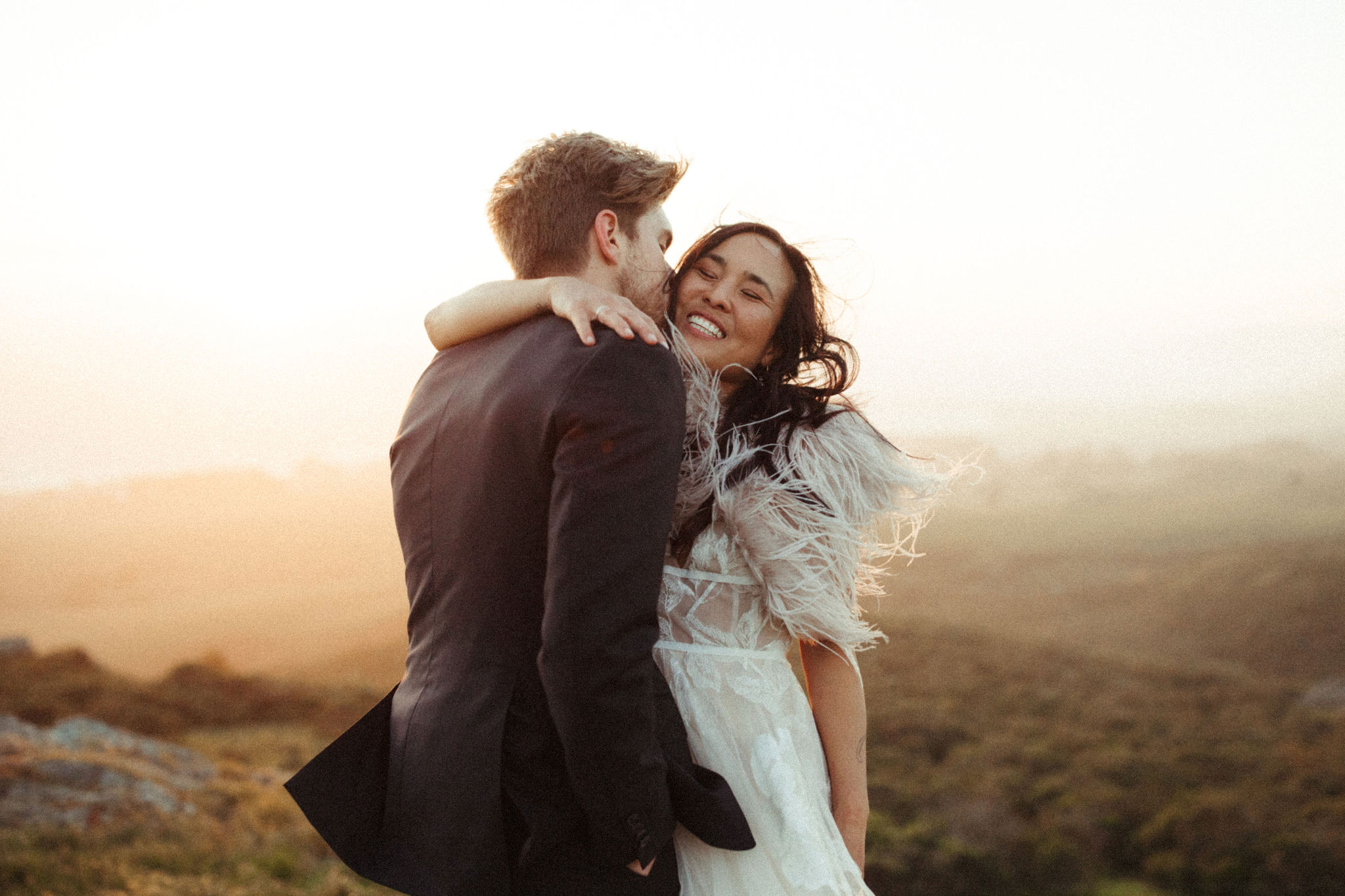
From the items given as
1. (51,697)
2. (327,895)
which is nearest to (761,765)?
(327,895)

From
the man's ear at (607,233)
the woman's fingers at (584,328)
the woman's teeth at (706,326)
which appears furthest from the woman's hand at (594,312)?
the woman's teeth at (706,326)

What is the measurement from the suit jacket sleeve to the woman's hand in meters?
0.02

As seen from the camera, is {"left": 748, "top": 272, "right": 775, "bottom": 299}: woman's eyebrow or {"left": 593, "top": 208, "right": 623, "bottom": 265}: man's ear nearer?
{"left": 593, "top": 208, "right": 623, "bottom": 265}: man's ear

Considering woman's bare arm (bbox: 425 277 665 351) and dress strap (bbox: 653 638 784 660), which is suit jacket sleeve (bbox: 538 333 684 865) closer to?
woman's bare arm (bbox: 425 277 665 351)

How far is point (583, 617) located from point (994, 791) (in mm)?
4646

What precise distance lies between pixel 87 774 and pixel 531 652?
14.9 feet

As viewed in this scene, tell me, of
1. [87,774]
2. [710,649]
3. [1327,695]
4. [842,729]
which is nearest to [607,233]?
[710,649]

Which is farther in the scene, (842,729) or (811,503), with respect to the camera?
(842,729)

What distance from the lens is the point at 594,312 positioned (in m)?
1.13

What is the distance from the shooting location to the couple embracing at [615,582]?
104 cm

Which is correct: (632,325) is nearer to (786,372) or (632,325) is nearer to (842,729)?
(786,372)

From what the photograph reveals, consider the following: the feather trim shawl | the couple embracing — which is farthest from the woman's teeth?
the feather trim shawl

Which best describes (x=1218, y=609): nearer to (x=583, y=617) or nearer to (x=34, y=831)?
(x=583, y=617)

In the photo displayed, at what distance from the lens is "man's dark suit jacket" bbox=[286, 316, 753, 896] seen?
1020 mm
